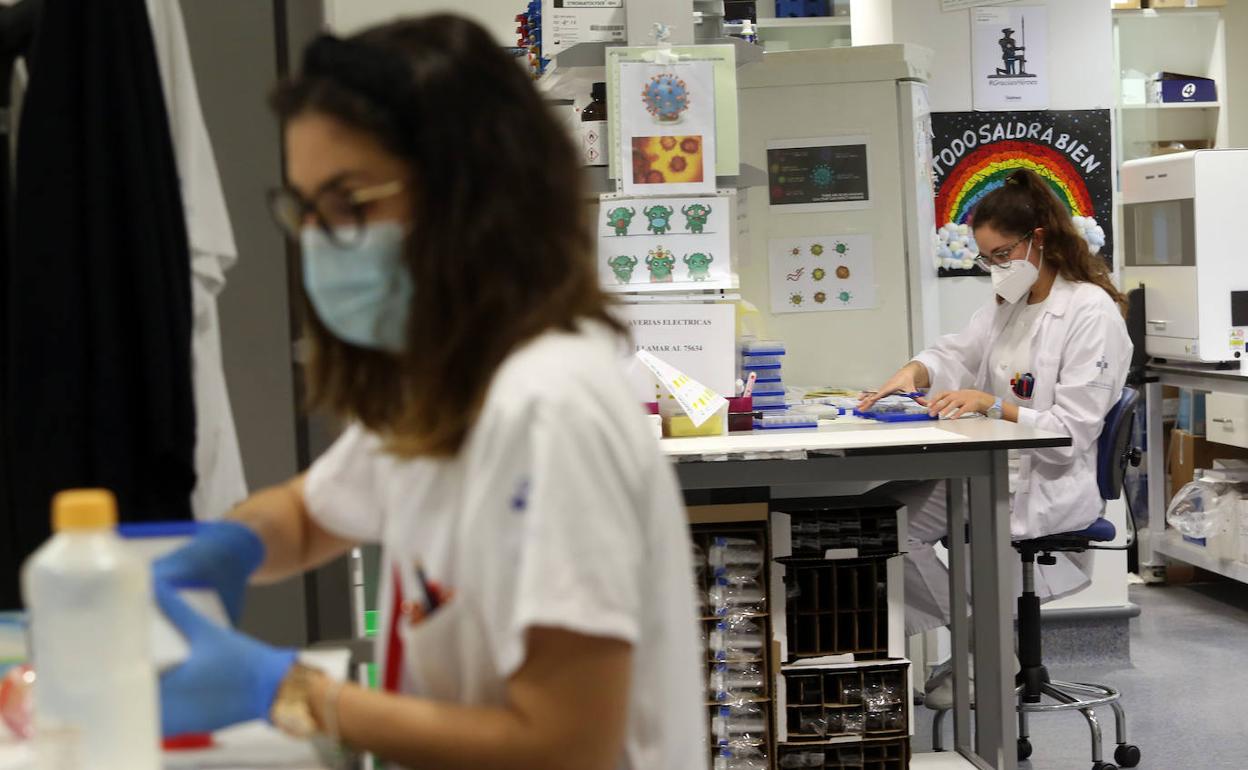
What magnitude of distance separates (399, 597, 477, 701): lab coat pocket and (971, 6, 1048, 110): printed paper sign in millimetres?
4602

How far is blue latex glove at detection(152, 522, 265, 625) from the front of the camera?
4.04 feet

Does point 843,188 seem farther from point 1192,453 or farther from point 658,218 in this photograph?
point 1192,453

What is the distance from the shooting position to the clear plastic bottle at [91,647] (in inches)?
38.6

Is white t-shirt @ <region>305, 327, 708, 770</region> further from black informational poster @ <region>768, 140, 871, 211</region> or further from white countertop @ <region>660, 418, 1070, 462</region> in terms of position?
black informational poster @ <region>768, 140, 871, 211</region>

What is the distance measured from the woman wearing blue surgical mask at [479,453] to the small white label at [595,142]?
2.72m

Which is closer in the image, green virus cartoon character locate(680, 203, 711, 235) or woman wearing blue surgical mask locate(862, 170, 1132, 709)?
green virus cartoon character locate(680, 203, 711, 235)

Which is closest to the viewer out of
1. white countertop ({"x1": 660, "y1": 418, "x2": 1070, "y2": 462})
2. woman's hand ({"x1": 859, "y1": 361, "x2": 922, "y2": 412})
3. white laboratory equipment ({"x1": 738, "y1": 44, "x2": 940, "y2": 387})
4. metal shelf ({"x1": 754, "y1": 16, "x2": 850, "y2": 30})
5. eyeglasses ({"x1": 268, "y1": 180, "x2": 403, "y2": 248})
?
eyeglasses ({"x1": 268, "y1": 180, "x2": 403, "y2": 248})

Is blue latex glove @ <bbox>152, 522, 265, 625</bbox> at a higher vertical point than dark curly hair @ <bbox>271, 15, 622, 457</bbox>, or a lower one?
lower

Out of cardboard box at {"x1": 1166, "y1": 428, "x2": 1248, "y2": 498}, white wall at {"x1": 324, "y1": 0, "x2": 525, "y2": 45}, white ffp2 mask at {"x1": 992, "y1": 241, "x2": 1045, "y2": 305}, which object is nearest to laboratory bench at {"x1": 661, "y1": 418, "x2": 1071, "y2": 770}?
white ffp2 mask at {"x1": 992, "y1": 241, "x2": 1045, "y2": 305}

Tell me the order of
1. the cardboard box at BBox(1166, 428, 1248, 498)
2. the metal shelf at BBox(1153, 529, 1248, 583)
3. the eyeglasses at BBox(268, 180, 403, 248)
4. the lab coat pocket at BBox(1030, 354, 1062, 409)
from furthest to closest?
the cardboard box at BBox(1166, 428, 1248, 498), the metal shelf at BBox(1153, 529, 1248, 583), the lab coat pocket at BBox(1030, 354, 1062, 409), the eyeglasses at BBox(268, 180, 403, 248)

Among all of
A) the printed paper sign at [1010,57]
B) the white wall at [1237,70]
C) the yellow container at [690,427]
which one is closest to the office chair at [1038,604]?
the yellow container at [690,427]

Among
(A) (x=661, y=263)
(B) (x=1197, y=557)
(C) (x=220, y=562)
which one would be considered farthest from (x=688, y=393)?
(B) (x=1197, y=557)

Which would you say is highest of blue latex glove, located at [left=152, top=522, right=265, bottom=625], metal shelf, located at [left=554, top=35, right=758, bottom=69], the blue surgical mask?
metal shelf, located at [left=554, top=35, right=758, bottom=69]

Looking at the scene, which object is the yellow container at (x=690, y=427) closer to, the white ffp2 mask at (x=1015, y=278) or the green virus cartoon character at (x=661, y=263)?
the green virus cartoon character at (x=661, y=263)
